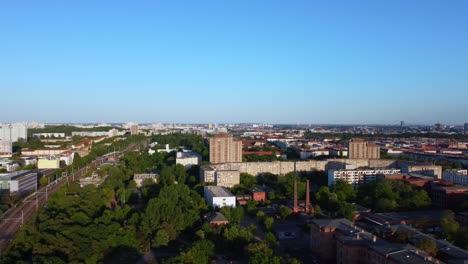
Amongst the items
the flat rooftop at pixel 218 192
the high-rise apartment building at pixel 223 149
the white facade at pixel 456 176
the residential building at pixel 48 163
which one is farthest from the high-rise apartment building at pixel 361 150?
the residential building at pixel 48 163

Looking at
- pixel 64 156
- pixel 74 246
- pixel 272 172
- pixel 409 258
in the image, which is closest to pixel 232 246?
pixel 74 246

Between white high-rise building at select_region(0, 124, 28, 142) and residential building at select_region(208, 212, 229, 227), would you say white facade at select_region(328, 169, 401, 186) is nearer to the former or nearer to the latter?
residential building at select_region(208, 212, 229, 227)

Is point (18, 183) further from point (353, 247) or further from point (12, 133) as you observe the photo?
point (12, 133)

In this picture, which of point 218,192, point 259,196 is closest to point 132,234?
point 218,192

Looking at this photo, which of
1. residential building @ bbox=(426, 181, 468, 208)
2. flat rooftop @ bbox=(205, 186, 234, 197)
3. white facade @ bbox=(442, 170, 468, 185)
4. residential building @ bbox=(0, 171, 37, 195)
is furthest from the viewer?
white facade @ bbox=(442, 170, 468, 185)

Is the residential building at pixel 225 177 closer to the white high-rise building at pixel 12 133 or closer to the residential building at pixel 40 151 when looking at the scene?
the residential building at pixel 40 151

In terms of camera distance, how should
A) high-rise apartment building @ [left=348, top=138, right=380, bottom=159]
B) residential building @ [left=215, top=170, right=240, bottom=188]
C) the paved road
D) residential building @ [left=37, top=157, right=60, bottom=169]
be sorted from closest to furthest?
the paved road < residential building @ [left=215, top=170, right=240, bottom=188] < residential building @ [left=37, top=157, right=60, bottom=169] < high-rise apartment building @ [left=348, top=138, right=380, bottom=159]

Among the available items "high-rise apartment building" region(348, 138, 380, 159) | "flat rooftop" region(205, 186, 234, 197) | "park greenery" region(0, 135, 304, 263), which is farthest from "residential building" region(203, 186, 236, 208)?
"high-rise apartment building" region(348, 138, 380, 159)
